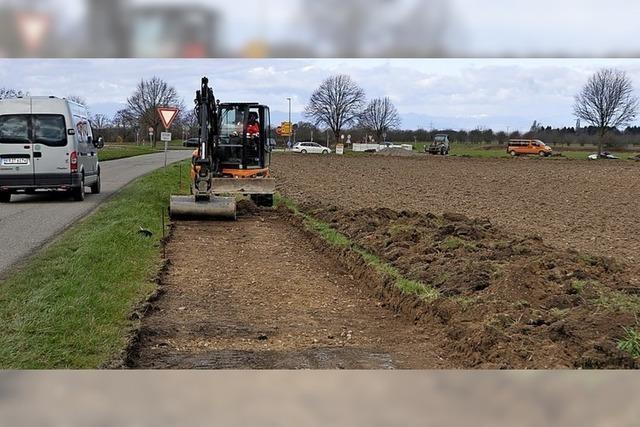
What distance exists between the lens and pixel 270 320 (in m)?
6.28

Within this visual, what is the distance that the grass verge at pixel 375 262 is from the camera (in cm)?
683

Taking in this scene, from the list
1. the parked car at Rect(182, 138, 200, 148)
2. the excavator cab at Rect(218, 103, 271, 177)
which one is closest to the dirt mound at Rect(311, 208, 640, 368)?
the parked car at Rect(182, 138, 200, 148)

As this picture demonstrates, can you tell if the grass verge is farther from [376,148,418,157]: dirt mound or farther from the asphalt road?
the asphalt road

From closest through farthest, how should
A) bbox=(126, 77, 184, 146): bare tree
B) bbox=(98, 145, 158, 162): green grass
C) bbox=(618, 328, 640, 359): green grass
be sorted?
bbox=(126, 77, 184, 146): bare tree → bbox=(618, 328, 640, 359): green grass → bbox=(98, 145, 158, 162): green grass

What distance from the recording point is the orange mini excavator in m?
14.0

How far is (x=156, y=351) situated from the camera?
5164 millimetres

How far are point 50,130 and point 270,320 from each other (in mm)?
11435

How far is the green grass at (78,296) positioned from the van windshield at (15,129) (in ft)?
16.8

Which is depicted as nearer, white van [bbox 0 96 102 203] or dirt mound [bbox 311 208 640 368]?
dirt mound [bbox 311 208 640 368]

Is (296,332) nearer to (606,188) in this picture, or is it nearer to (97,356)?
(97,356)

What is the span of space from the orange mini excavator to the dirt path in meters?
3.90

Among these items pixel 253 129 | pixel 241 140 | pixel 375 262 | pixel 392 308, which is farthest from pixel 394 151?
pixel 392 308

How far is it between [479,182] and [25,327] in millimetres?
24435
